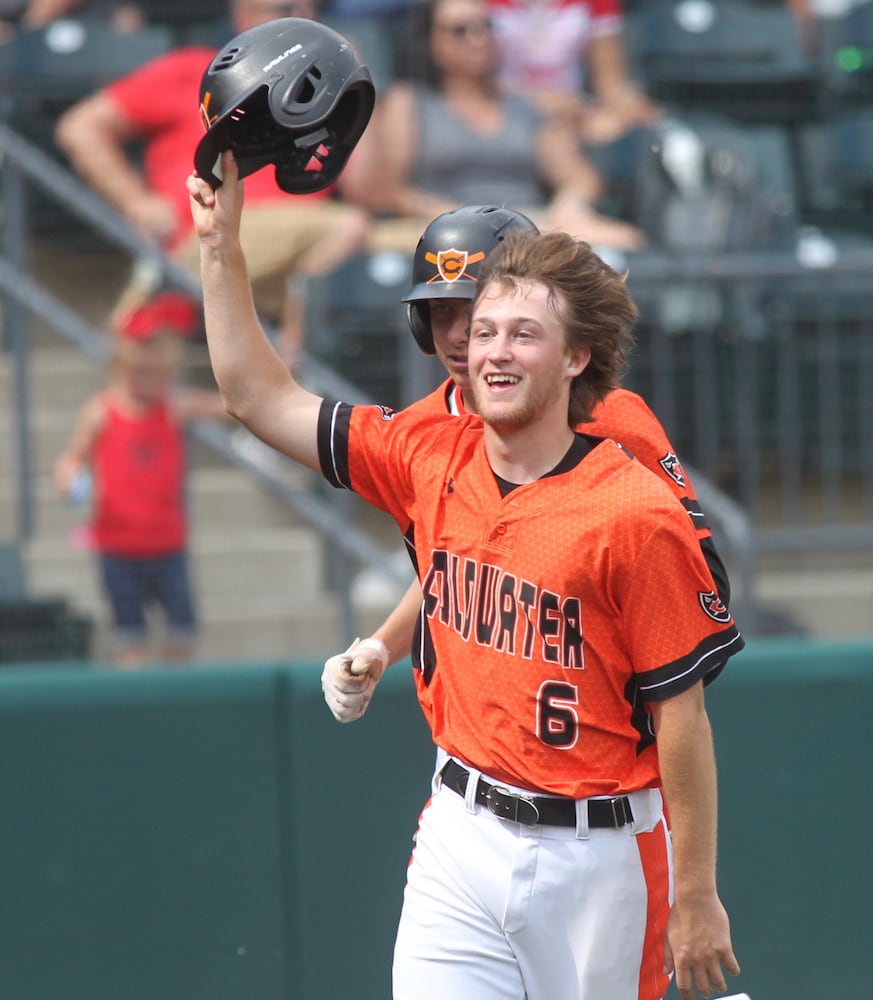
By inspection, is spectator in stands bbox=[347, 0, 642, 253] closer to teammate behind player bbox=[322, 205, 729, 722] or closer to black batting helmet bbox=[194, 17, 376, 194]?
teammate behind player bbox=[322, 205, 729, 722]

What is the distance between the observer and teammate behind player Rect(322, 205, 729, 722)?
3139mm

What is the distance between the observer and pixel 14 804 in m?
4.14

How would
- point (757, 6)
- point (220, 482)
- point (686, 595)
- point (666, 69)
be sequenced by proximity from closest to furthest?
point (686, 595), point (220, 482), point (666, 69), point (757, 6)

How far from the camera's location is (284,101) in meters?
2.73

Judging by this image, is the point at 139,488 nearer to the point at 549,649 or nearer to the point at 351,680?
the point at 351,680

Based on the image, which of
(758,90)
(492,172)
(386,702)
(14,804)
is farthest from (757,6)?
(14,804)

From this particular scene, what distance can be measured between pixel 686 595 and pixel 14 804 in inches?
86.5

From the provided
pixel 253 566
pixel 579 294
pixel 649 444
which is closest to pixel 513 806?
pixel 649 444

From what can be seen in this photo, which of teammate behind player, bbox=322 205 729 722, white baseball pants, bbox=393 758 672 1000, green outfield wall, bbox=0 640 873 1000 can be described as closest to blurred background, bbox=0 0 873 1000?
green outfield wall, bbox=0 640 873 1000

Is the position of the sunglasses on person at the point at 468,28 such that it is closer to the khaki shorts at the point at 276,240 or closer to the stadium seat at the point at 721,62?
the khaki shorts at the point at 276,240

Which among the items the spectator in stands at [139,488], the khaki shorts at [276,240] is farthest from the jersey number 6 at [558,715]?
the khaki shorts at [276,240]

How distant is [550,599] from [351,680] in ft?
1.75

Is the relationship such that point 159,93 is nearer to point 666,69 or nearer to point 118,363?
point 118,363

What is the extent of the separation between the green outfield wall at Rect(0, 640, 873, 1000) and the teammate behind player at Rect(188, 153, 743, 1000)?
4.27ft
